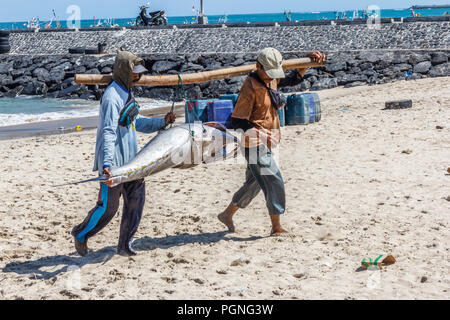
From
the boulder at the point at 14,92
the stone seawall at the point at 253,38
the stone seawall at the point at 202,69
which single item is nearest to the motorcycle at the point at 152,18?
the stone seawall at the point at 253,38

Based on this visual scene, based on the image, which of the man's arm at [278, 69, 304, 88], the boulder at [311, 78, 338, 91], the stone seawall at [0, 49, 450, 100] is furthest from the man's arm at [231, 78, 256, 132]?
the boulder at [311, 78, 338, 91]

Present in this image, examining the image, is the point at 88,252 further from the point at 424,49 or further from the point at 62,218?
the point at 424,49

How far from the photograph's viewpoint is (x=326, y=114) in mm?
14336

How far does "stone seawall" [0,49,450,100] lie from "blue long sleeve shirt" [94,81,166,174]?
1588 cm

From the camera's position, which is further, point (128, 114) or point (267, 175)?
point (267, 175)

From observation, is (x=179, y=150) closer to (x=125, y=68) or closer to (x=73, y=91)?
(x=125, y=68)

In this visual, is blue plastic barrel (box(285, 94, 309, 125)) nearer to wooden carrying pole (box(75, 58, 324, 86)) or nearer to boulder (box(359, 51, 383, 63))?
wooden carrying pole (box(75, 58, 324, 86))

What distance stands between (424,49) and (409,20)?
177 inches

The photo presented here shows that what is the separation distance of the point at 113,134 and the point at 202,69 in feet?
80.9

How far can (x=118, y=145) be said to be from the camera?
14.7 ft

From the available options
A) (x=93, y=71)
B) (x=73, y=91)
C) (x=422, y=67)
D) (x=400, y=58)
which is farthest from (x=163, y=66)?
(x=422, y=67)

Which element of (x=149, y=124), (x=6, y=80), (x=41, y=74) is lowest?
(x=6, y=80)

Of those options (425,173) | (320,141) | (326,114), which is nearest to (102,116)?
(425,173)
